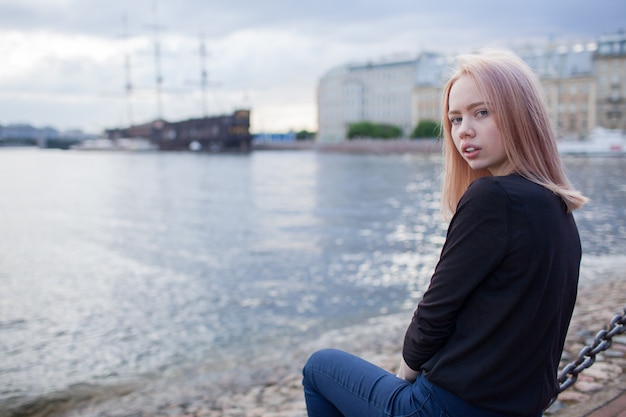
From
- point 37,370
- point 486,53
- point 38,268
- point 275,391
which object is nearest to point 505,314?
point 486,53

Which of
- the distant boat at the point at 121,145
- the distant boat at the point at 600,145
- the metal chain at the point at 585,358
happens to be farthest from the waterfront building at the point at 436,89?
the metal chain at the point at 585,358

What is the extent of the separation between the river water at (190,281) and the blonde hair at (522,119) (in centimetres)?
364

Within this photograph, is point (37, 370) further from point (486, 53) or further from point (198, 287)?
point (486, 53)

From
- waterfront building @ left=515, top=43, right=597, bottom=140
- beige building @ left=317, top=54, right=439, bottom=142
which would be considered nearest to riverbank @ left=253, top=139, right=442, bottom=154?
beige building @ left=317, top=54, right=439, bottom=142

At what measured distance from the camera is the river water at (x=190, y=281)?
4914mm

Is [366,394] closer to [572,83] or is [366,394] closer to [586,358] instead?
[586,358]

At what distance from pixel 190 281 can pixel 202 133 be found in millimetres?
79856

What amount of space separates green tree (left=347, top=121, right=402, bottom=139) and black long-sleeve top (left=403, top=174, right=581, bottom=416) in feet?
269

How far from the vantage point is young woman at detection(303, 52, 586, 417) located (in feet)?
4.07

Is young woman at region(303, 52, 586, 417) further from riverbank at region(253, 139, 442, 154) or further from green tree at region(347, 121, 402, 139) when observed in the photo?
green tree at region(347, 121, 402, 139)

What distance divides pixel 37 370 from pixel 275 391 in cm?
213

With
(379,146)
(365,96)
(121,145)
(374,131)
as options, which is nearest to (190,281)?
(379,146)

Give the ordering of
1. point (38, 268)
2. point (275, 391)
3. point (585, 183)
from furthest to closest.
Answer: point (585, 183) → point (38, 268) → point (275, 391)

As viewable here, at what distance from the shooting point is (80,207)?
60.7 ft
